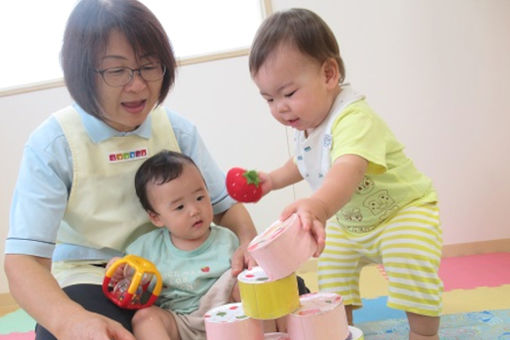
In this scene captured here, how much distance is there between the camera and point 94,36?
0.98 metres

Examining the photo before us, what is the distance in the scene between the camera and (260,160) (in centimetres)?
214

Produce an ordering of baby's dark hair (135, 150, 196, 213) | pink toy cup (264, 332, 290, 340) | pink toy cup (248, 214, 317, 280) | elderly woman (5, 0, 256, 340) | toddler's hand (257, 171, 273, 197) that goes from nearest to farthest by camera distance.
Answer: pink toy cup (248, 214, 317, 280), pink toy cup (264, 332, 290, 340), elderly woman (5, 0, 256, 340), baby's dark hair (135, 150, 196, 213), toddler's hand (257, 171, 273, 197)

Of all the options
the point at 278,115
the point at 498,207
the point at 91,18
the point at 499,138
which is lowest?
the point at 498,207

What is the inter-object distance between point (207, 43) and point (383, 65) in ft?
2.57

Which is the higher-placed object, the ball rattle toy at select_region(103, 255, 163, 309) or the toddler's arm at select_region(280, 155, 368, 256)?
the toddler's arm at select_region(280, 155, 368, 256)

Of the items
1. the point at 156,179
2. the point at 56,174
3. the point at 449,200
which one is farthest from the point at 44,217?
the point at 449,200

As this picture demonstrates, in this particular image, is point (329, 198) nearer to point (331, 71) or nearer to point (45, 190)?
point (331, 71)

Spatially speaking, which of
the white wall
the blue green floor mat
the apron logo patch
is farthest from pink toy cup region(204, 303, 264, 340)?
the white wall

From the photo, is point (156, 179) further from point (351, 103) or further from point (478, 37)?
point (478, 37)

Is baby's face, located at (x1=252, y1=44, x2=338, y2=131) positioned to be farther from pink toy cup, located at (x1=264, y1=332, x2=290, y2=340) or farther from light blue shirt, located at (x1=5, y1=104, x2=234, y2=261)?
pink toy cup, located at (x1=264, y1=332, x2=290, y2=340)

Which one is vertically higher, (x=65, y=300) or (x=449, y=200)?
(x=65, y=300)

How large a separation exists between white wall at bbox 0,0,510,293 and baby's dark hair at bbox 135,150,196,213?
40.1 inches

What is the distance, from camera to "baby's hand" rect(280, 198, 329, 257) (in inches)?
26.2

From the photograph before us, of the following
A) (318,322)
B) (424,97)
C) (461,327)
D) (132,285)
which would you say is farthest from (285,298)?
(424,97)
